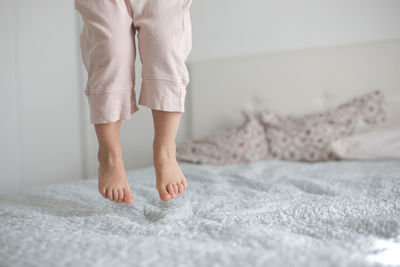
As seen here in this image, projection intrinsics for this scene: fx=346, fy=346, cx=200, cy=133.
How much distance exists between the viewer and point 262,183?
1.18m

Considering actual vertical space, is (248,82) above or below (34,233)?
above

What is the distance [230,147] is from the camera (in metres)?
1.86

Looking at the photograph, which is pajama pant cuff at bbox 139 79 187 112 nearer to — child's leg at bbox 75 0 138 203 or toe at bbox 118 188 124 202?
child's leg at bbox 75 0 138 203

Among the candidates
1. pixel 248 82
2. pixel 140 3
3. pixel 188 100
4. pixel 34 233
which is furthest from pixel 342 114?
pixel 34 233

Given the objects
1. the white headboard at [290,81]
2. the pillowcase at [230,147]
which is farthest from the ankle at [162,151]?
the white headboard at [290,81]

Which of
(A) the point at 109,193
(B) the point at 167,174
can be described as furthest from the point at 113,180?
(B) the point at 167,174

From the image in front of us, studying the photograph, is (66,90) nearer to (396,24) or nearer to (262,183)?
(262,183)

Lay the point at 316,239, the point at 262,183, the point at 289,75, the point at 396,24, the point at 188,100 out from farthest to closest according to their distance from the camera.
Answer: the point at 188,100
the point at 289,75
the point at 396,24
the point at 262,183
the point at 316,239

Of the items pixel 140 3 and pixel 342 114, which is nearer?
pixel 140 3

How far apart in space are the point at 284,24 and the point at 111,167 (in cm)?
180

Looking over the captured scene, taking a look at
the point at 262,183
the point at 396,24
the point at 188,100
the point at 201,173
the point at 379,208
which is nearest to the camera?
the point at 379,208

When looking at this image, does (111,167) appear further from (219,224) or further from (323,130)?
(323,130)

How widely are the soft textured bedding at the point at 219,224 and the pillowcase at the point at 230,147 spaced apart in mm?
498

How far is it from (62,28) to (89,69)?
1.52m
